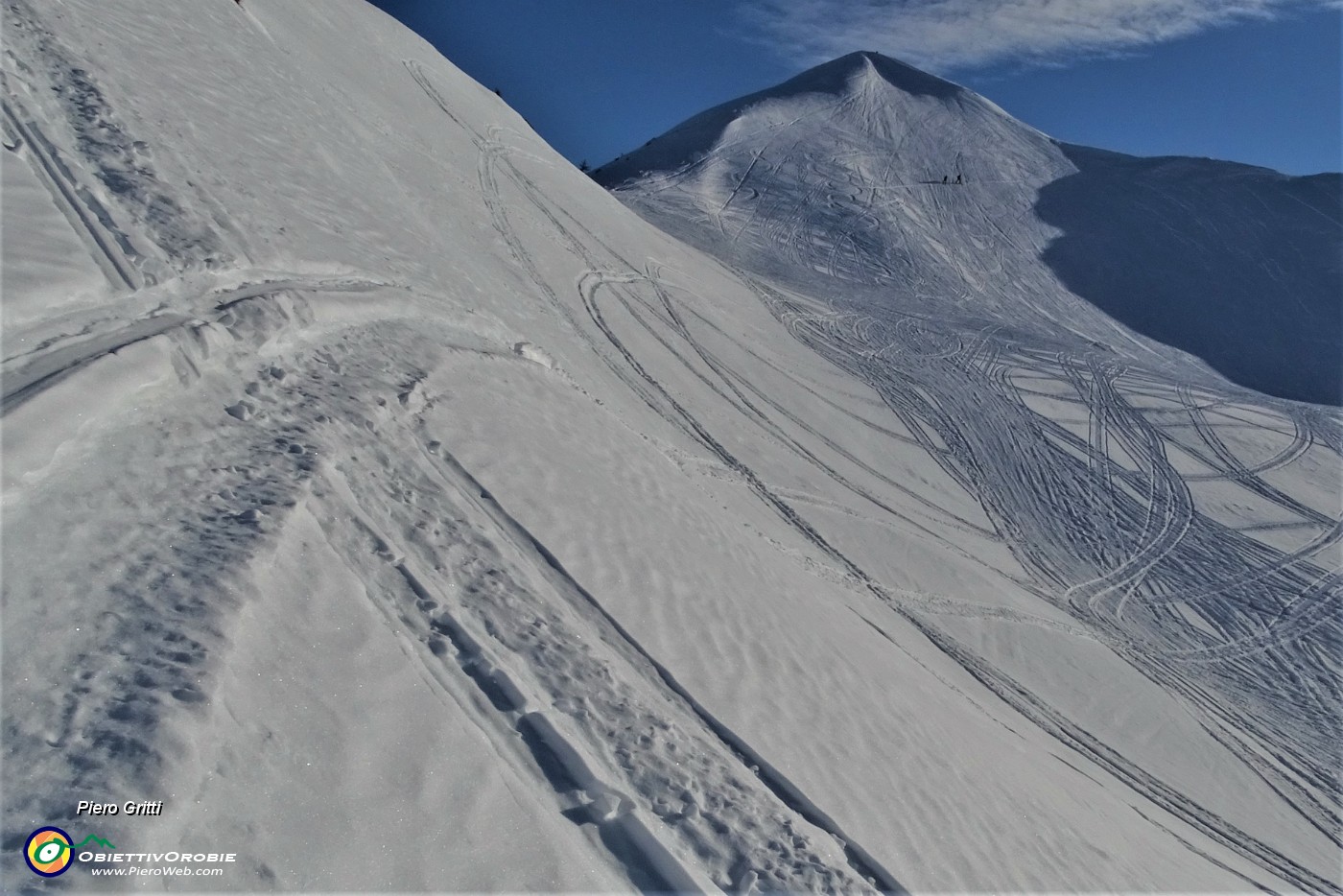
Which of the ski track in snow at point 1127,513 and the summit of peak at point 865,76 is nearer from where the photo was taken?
the ski track in snow at point 1127,513

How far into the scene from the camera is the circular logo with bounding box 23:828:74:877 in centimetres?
272

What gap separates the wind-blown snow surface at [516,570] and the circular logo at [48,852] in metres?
0.05

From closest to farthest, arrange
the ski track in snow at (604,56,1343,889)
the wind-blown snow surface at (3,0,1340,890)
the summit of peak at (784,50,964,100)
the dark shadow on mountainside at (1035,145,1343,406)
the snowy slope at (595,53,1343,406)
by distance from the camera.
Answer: the wind-blown snow surface at (3,0,1340,890) → the ski track in snow at (604,56,1343,889) → the dark shadow on mountainside at (1035,145,1343,406) → the snowy slope at (595,53,1343,406) → the summit of peak at (784,50,964,100)

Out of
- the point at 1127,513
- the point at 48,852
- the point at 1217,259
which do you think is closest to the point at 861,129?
the point at 1217,259

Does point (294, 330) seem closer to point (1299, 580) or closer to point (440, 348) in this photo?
point (440, 348)

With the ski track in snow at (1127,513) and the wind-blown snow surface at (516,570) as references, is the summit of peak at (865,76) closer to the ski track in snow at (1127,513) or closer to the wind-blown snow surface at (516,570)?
the ski track in snow at (1127,513)

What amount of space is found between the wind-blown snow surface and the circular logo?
51 millimetres

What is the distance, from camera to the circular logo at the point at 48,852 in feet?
8.91

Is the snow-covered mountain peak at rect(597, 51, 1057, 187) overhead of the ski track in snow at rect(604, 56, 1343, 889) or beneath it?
overhead

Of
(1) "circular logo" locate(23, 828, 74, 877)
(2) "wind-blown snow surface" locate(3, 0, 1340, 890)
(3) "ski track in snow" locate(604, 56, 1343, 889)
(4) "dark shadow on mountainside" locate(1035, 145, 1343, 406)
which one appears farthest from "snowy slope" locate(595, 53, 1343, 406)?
(1) "circular logo" locate(23, 828, 74, 877)

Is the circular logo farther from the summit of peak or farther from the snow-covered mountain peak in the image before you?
the summit of peak

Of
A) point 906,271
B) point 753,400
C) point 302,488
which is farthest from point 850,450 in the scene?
point 906,271

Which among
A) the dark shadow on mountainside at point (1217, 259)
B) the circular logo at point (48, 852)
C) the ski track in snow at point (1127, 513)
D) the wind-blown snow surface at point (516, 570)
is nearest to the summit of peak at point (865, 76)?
the dark shadow on mountainside at point (1217, 259)

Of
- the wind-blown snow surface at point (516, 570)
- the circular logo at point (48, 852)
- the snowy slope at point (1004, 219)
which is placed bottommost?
the circular logo at point (48, 852)
